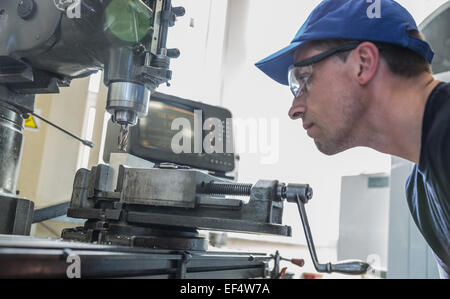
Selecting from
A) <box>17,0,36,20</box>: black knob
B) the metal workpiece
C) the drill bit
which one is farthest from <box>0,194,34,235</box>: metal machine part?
<box>17,0,36,20</box>: black knob

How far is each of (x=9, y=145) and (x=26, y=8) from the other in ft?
1.09

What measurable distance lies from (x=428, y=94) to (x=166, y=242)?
0.70 meters

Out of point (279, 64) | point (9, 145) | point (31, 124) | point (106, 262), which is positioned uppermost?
point (279, 64)

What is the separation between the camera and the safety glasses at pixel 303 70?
1043mm

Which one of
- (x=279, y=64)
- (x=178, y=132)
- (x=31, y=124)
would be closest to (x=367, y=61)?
(x=279, y=64)

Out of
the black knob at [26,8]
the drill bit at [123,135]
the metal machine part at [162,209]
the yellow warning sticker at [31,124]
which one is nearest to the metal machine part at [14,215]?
the metal machine part at [162,209]

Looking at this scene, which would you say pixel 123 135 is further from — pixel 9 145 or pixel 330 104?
pixel 330 104

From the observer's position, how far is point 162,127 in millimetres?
1663

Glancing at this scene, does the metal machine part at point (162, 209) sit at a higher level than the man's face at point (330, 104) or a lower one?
lower

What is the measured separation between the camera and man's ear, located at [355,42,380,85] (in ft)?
3.30

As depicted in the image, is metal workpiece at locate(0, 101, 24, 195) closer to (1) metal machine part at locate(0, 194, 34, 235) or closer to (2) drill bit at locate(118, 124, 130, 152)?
(1) metal machine part at locate(0, 194, 34, 235)

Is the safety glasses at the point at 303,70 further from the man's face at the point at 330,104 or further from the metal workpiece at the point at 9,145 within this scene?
the metal workpiece at the point at 9,145

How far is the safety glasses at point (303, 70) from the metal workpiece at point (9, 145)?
73 cm
